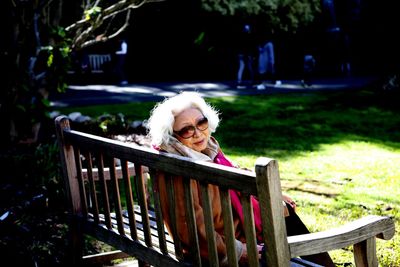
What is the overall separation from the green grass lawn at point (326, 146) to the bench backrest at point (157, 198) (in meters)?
1.66

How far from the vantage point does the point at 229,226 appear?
6.93 feet

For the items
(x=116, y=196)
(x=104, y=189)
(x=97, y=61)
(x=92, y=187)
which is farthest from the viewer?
(x=97, y=61)

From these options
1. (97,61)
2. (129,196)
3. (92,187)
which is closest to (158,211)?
(129,196)

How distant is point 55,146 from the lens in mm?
5984

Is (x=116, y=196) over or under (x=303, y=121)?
over

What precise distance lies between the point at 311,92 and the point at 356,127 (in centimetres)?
493

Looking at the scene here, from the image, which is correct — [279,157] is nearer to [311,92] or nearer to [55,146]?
[55,146]

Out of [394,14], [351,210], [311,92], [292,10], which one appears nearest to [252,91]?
[311,92]

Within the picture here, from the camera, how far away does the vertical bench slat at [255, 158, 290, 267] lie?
1840 millimetres

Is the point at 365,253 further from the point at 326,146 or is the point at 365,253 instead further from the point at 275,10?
the point at 275,10

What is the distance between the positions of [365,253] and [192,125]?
3.37 ft

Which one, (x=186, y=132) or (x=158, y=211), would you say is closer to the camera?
(x=158, y=211)

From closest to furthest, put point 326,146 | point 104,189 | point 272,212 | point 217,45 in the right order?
point 272,212
point 104,189
point 326,146
point 217,45

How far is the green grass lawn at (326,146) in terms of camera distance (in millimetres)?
4836
